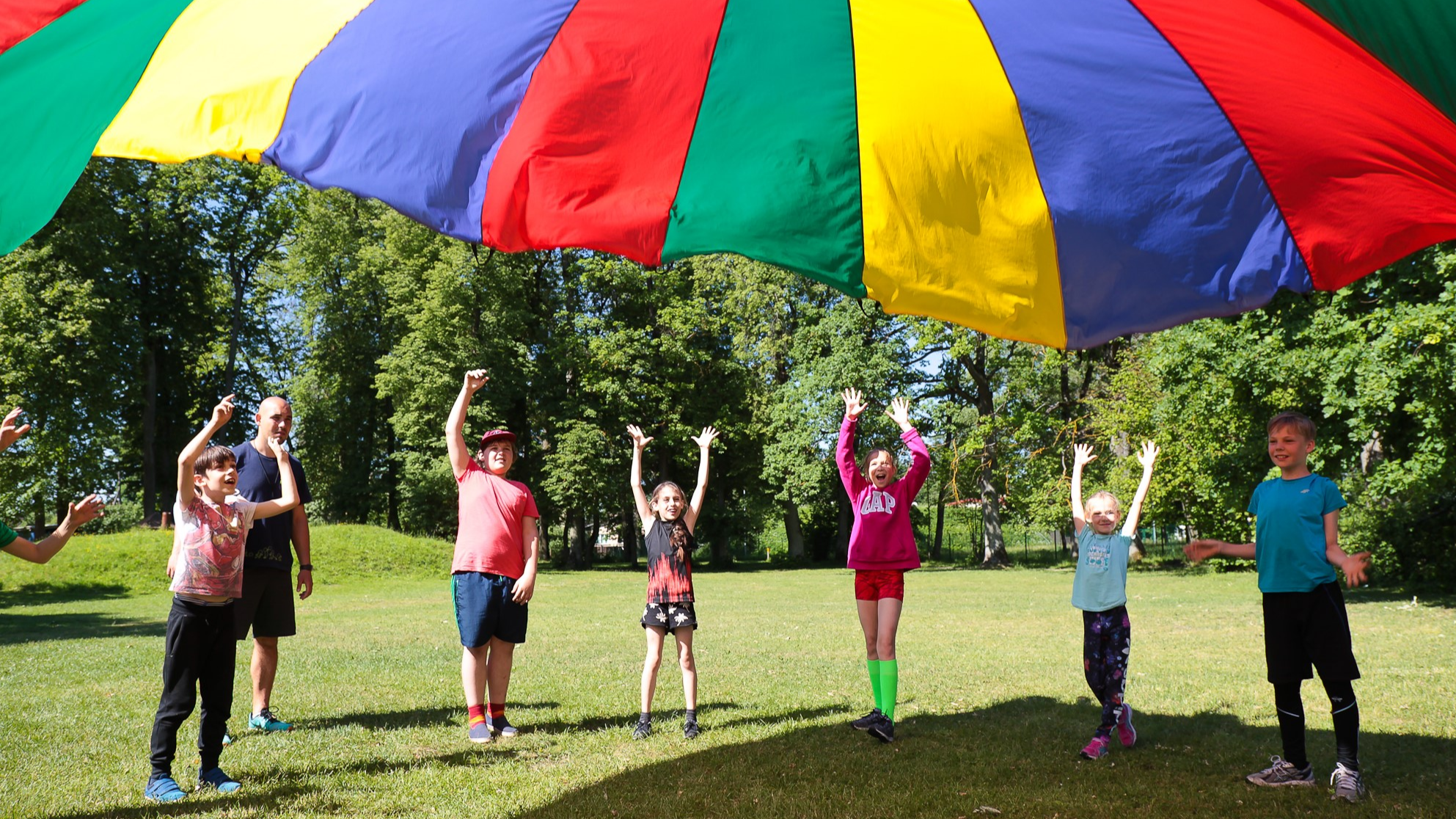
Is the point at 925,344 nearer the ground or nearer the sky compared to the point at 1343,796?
nearer the sky

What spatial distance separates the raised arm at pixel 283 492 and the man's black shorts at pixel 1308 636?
6.02 meters

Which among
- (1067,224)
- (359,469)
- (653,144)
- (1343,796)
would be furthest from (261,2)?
(359,469)

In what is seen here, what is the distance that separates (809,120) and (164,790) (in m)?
4.95

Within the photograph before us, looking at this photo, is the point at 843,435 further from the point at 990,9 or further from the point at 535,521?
the point at 990,9

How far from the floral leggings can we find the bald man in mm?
5480

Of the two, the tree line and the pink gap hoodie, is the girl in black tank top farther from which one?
the tree line

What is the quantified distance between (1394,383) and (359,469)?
41111 mm

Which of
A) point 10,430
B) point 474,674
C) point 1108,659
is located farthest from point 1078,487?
point 10,430

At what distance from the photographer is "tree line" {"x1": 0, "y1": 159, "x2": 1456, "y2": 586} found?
3203 centimetres

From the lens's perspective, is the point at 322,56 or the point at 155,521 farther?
the point at 155,521

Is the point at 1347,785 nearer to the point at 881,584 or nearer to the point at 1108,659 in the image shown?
the point at 1108,659

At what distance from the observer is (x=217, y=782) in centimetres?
550

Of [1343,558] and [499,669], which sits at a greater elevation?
[1343,558]

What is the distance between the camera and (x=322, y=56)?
12.9 feet
